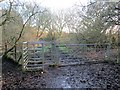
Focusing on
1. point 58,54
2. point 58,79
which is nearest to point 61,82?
point 58,79

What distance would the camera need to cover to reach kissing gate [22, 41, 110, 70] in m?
5.07

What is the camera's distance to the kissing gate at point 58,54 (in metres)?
5.07

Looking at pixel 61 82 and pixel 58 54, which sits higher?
pixel 58 54

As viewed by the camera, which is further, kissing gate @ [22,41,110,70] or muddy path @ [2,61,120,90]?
kissing gate @ [22,41,110,70]

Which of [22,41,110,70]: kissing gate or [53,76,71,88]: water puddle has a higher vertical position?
[22,41,110,70]: kissing gate

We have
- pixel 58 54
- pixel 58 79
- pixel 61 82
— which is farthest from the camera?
pixel 58 54

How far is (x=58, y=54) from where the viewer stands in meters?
5.67

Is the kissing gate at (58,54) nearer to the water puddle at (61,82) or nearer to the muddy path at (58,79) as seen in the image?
the muddy path at (58,79)

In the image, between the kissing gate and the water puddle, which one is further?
the kissing gate

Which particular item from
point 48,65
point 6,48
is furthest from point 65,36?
point 6,48

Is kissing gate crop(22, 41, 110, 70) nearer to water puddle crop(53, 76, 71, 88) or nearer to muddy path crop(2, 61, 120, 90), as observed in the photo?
muddy path crop(2, 61, 120, 90)

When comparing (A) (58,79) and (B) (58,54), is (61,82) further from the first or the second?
(B) (58,54)

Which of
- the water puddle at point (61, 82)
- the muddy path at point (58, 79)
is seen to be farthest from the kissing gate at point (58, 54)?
the water puddle at point (61, 82)

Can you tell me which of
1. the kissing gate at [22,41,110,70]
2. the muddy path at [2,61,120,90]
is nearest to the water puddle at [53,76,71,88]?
the muddy path at [2,61,120,90]
